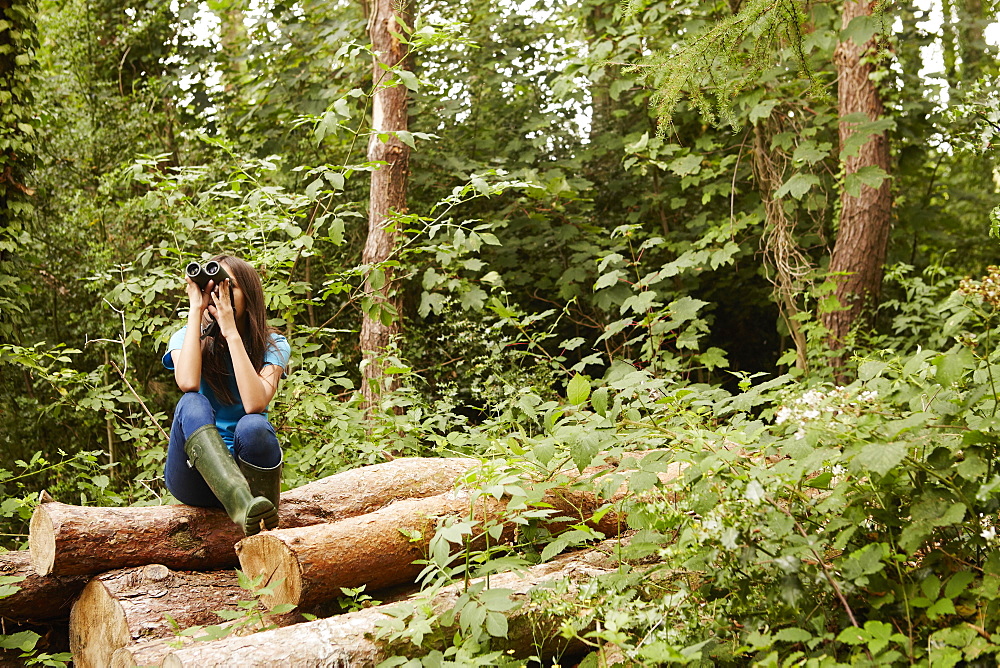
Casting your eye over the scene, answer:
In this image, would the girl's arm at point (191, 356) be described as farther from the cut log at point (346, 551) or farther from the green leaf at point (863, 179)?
the green leaf at point (863, 179)

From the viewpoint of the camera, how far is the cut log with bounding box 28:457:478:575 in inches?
106

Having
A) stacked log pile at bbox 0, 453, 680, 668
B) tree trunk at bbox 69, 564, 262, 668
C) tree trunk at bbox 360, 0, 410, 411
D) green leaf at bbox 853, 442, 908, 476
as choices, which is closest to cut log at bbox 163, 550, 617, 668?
stacked log pile at bbox 0, 453, 680, 668

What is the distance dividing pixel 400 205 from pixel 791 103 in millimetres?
3053

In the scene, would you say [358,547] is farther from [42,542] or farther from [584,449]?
[42,542]

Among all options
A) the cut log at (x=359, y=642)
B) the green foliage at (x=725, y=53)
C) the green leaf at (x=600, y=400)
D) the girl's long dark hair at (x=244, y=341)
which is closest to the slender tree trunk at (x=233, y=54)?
the girl's long dark hair at (x=244, y=341)

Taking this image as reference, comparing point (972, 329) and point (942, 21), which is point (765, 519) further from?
point (942, 21)

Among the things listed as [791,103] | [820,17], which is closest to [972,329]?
[791,103]

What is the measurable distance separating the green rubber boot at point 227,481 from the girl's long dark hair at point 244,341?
0.27 m

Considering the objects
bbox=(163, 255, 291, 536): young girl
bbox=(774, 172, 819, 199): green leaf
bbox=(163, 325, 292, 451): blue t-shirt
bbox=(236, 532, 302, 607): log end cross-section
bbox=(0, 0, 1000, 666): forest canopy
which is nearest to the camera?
bbox=(0, 0, 1000, 666): forest canopy

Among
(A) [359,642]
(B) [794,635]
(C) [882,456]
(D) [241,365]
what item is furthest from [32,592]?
(C) [882,456]

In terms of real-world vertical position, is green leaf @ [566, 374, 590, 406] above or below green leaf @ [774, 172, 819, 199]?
below

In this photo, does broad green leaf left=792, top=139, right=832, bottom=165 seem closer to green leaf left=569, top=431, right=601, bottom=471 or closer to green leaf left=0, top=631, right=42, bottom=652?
green leaf left=569, top=431, right=601, bottom=471

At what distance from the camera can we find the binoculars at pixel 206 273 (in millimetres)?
2961

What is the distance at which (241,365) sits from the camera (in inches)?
114
